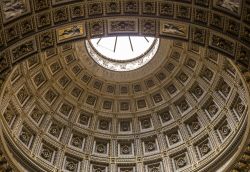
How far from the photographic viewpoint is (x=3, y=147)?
24.5 metres

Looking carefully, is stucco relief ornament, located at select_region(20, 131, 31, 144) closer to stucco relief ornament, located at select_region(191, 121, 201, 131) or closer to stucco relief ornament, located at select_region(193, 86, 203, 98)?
stucco relief ornament, located at select_region(191, 121, 201, 131)

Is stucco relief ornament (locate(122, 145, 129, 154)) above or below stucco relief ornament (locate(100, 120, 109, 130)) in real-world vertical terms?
below

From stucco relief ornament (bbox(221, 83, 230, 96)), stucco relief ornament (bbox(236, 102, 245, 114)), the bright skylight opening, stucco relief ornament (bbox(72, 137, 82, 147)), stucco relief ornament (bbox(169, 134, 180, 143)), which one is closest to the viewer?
stucco relief ornament (bbox(236, 102, 245, 114))

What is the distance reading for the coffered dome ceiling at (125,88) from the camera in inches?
853

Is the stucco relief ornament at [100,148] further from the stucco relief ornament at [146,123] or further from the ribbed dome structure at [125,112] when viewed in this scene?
the stucco relief ornament at [146,123]

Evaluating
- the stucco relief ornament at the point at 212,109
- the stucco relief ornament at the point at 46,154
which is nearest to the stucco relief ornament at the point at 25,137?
the stucco relief ornament at the point at 46,154

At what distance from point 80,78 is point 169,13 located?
39.2 ft

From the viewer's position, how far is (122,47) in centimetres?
3762

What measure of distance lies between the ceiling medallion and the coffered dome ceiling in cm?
12

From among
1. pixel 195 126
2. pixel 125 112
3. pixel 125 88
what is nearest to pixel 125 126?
pixel 125 112

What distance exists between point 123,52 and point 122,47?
0.69 meters

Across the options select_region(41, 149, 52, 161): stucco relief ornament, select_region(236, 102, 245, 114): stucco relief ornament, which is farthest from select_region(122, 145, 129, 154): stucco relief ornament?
select_region(236, 102, 245, 114): stucco relief ornament

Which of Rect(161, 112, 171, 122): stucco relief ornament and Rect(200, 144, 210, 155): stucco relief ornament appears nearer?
Rect(200, 144, 210, 155): stucco relief ornament

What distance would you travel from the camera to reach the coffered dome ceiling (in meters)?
21.7
